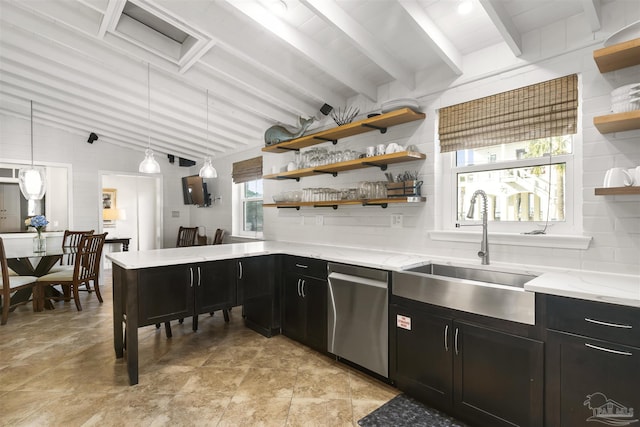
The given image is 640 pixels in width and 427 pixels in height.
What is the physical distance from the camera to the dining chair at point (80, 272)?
4.11m

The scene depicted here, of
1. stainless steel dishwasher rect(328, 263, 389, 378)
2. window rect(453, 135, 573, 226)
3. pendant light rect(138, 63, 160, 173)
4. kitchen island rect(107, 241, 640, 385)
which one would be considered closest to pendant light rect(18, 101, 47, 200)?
pendant light rect(138, 63, 160, 173)

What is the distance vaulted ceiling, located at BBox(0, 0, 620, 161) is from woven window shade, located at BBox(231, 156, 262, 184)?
0.50 metres

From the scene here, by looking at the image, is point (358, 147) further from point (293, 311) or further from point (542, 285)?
point (542, 285)

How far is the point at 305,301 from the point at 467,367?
1434 mm

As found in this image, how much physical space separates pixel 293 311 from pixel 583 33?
293 centimetres

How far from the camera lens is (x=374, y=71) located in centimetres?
299

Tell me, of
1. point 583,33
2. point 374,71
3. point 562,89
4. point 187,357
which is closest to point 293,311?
point 187,357

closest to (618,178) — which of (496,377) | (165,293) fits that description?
(496,377)

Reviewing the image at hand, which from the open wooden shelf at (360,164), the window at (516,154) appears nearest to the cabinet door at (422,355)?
the window at (516,154)

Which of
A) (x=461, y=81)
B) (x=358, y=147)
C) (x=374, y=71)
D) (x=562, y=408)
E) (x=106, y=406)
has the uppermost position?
(x=374, y=71)

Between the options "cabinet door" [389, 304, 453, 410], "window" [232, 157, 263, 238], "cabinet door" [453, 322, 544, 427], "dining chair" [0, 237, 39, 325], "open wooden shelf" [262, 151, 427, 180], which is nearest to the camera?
"cabinet door" [453, 322, 544, 427]

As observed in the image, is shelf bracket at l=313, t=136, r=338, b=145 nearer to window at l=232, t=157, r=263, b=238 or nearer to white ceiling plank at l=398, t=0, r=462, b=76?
white ceiling plank at l=398, t=0, r=462, b=76

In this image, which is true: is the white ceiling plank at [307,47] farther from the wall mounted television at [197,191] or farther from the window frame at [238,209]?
the wall mounted television at [197,191]

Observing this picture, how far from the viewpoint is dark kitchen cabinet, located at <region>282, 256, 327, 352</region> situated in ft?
9.18
